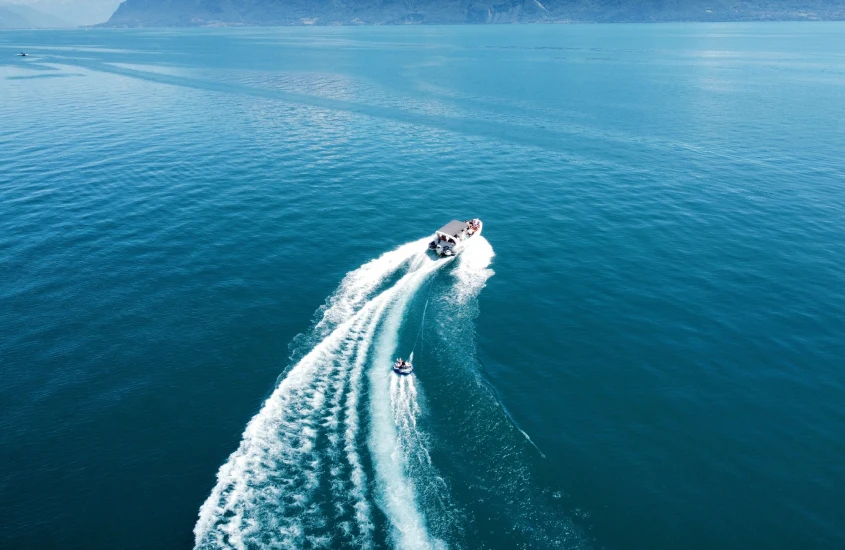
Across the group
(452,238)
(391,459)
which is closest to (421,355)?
(391,459)

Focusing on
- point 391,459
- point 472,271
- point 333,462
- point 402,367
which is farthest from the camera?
point 472,271

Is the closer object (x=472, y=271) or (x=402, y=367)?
(x=402, y=367)

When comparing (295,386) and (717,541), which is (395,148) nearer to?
(295,386)

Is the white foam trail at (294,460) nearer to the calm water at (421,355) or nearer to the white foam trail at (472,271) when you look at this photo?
the calm water at (421,355)

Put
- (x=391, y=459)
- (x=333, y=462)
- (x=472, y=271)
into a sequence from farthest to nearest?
(x=472, y=271) < (x=391, y=459) < (x=333, y=462)

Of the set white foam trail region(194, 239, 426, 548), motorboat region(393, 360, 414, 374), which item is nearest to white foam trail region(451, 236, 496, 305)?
white foam trail region(194, 239, 426, 548)

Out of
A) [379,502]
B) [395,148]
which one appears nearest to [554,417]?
[379,502]

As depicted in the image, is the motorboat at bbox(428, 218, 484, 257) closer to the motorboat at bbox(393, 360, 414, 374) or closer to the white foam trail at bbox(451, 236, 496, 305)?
the white foam trail at bbox(451, 236, 496, 305)

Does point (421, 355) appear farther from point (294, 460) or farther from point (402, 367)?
point (294, 460)
